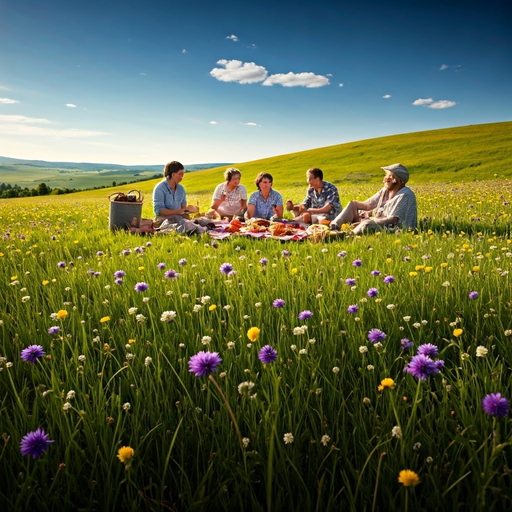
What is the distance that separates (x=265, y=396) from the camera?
5.67 ft

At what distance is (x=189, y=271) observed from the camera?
4348 millimetres

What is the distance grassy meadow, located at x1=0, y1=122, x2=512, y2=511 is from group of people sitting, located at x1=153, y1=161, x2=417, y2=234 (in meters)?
3.43

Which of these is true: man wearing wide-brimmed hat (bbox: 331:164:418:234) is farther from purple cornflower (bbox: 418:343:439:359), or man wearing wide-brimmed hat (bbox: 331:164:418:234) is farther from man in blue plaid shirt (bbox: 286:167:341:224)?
purple cornflower (bbox: 418:343:439:359)

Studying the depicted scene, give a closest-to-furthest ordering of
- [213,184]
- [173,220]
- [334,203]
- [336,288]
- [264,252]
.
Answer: [336,288] < [264,252] < [173,220] < [334,203] < [213,184]

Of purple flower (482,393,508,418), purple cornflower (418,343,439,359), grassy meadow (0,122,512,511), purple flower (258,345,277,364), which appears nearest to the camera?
purple flower (482,393,508,418)

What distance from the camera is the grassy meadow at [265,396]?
4.70ft

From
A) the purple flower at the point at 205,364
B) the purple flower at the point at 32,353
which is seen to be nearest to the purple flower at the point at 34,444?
the purple flower at the point at 205,364

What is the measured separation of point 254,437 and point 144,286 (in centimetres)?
188

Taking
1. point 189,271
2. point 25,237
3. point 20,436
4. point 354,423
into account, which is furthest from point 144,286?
point 25,237

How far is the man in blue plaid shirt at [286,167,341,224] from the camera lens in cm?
997

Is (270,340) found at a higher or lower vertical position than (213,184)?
lower

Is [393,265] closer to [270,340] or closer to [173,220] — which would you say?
[270,340]

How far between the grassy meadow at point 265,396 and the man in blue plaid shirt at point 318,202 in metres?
5.70

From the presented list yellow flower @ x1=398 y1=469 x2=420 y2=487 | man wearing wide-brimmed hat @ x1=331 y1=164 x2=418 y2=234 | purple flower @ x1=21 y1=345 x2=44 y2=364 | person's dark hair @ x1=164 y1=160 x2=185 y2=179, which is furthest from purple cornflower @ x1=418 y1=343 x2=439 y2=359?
person's dark hair @ x1=164 y1=160 x2=185 y2=179
